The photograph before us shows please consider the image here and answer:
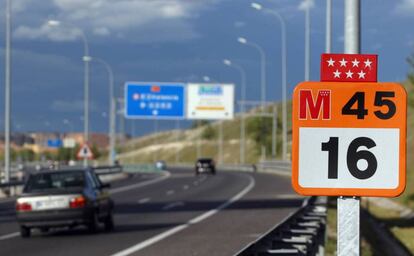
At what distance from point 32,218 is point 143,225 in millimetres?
4537

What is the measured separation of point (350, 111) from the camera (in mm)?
6926

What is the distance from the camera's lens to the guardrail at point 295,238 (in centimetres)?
1055

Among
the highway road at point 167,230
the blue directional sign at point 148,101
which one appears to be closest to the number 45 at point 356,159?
the highway road at point 167,230

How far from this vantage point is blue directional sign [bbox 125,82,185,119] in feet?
239

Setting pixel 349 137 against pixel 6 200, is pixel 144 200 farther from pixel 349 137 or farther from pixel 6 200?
pixel 349 137

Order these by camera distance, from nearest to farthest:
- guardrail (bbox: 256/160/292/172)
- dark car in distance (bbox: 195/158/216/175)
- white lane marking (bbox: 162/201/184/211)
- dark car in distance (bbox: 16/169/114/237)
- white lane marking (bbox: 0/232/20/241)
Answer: dark car in distance (bbox: 16/169/114/237) → white lane marking (bbox: 0/232/20/241) → white lane marking (bbox: 162/201/184/211) → guardrail (bbox: 256/160/292/172) → dark car in distance (bbox: 195/158/216/175)

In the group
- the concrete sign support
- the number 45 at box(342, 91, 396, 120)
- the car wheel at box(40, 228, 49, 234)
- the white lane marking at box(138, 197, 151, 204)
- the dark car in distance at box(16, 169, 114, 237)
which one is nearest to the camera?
the number 45 at box(342, 91, 396, 120)

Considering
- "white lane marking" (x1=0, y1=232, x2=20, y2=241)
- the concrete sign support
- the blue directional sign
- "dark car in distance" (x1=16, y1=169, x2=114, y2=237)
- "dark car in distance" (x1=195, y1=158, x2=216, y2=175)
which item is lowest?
"dark car in distance" (x1=195, y1=158, x2=216, y2=175)

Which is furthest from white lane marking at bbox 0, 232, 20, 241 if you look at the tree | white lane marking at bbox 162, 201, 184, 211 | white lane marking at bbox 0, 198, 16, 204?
the tree

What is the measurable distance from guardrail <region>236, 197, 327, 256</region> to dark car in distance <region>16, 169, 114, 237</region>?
650 cm

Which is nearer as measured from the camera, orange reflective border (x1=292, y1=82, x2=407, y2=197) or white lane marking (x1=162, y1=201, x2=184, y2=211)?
orange reflective border (x1=292, y1=82, x2=407, y2=197)

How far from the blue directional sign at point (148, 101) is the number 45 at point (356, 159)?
6572 centimetres

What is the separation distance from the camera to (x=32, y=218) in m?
22.2

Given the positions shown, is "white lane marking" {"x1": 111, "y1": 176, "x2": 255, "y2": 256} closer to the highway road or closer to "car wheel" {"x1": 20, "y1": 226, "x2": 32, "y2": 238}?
the highway road
